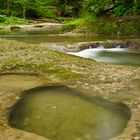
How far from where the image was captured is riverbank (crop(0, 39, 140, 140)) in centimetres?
843

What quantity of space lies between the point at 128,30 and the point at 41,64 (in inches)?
674

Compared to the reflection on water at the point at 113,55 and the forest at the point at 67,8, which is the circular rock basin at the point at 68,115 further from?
the forest at the point at 67,8

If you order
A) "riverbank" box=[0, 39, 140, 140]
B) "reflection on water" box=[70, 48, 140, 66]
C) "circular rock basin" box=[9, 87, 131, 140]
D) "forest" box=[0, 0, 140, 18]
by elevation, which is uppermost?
"forest" box=[0, 0, 140, 18]

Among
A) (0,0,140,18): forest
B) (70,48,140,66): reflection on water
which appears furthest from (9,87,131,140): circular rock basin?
(0,0,140,18): forest

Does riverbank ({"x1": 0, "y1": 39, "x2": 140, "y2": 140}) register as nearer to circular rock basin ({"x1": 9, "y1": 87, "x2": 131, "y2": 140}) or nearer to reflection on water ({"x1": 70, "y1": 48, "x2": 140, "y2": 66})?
circular rock basin ({"x1": 9, "y1": 87, "x2": 131, "y2": 140})

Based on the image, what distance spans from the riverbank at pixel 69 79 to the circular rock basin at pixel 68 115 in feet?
0.87

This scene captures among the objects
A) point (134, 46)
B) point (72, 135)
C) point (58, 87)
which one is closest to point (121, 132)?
point (72, 135)

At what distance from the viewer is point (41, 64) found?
48.1 feet

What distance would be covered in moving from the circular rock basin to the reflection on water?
8462 mm

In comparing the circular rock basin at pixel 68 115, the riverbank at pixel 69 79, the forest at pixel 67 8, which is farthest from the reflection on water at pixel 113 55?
the forest at pixel 67 8

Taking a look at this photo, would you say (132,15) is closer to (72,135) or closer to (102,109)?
(102,109)

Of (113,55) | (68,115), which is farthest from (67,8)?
(68,115)

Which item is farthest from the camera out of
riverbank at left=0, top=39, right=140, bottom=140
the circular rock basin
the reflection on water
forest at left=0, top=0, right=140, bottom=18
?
forest at left=0, top=0, right=140, bottom=18

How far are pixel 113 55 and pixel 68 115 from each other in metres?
13.0
